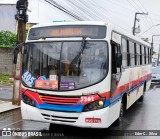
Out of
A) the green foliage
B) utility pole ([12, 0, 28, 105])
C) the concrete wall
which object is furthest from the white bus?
the green foliage

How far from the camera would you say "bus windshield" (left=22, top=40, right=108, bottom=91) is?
761 cm

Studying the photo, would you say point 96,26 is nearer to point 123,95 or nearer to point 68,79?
point 68,79

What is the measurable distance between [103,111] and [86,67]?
1.07 meters

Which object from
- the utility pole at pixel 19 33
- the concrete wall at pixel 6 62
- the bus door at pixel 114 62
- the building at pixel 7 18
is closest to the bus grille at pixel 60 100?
the bus door at pixel 114 62

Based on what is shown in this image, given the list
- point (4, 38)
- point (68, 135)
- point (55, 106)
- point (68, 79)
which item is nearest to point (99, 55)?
point (68, 79)

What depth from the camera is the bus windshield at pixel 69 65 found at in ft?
25.0

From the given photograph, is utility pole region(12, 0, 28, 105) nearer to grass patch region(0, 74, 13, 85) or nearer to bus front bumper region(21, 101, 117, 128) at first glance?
bus front bumper region(21, 101, 117, 128)

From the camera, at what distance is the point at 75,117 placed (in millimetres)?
7512

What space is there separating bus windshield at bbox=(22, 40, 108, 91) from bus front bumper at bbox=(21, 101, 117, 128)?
57 cm

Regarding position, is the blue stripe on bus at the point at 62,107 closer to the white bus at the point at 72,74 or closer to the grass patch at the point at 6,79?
the white bus at the point at 72,74

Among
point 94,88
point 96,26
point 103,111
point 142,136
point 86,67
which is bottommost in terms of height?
point 142,136

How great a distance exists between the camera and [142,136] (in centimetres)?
849

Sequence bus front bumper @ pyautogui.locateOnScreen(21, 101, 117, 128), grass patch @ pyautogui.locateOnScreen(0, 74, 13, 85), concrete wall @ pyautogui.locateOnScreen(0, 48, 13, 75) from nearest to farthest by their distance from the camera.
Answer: bus front bumper @ pyautogui.locateOnScreen(21, 101, 117, 128)
grass patch @ pyautogui.locateOnScreen(0, 74, 13, 85)
concrete wall @ pyautogui.locateOnScreen(0, 48, 13, 75)

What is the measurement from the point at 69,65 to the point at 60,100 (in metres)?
0.83
